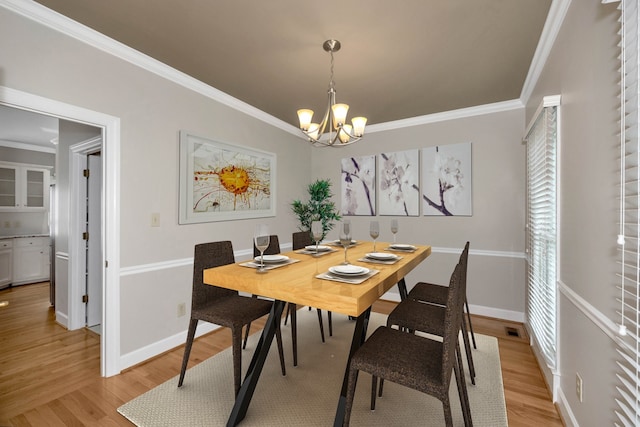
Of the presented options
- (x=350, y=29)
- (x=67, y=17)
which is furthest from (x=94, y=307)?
(x=350, y=29)

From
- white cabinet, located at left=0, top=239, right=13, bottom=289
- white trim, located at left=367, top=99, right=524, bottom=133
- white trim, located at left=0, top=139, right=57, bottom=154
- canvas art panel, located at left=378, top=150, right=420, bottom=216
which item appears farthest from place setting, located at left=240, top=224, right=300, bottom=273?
white trim, located at left=0, top=139, right=57, bottom=154

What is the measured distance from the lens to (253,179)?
11.8ft

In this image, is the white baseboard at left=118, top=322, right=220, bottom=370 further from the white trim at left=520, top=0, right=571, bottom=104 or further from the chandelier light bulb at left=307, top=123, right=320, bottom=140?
the white trim at left=520, top=0, right=571, bottom=104

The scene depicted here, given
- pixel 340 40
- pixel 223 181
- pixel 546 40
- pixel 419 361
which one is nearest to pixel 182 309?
pixel 223 181

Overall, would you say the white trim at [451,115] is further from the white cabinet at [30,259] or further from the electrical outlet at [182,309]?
the white cabinet at [30,259]

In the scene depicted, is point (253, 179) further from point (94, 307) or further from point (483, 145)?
point (483, 145)

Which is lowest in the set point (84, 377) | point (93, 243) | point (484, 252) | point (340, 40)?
point (84, 377)

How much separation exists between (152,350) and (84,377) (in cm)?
47

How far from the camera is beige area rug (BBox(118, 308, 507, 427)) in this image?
1.74 m

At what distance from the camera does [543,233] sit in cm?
229

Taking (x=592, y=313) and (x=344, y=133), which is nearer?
(x=592, y=313)

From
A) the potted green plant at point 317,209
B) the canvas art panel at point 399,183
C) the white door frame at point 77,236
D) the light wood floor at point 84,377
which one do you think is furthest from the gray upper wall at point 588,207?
the white door frame at point 77,236

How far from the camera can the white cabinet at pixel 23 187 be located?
16.4ft

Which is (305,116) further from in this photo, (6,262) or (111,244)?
(6,262)
